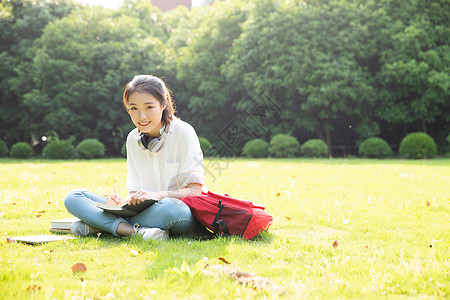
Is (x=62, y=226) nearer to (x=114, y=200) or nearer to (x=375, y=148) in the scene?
(x=114, y=200)

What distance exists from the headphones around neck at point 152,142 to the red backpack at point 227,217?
1.59 feet

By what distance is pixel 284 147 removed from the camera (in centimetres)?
1844

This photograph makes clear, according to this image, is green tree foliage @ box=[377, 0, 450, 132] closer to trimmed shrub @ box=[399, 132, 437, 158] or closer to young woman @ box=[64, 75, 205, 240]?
trimmed shrub @ box=[399, 132, 437, 158]

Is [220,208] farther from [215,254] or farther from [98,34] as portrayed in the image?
[98,34]

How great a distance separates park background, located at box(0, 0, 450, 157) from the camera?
59.7 feet

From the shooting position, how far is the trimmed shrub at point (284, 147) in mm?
18422

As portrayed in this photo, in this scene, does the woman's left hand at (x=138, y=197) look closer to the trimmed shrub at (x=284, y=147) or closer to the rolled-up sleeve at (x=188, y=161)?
the rolled-up sleeve at (x=188, y=161)

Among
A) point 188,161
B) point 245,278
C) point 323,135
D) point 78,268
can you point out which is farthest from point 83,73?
point 245,278

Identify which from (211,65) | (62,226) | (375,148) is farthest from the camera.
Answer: (211,65)

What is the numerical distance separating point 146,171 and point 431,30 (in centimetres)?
1800

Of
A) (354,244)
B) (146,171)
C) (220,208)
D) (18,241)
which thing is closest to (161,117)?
(146,171)

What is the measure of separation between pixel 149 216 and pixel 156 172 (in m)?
0.38

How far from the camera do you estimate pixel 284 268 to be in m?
2.45

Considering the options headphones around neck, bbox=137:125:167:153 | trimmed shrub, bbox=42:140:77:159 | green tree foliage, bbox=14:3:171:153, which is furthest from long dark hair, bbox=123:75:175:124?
green tree foliage, bbox=14:3:171:153
